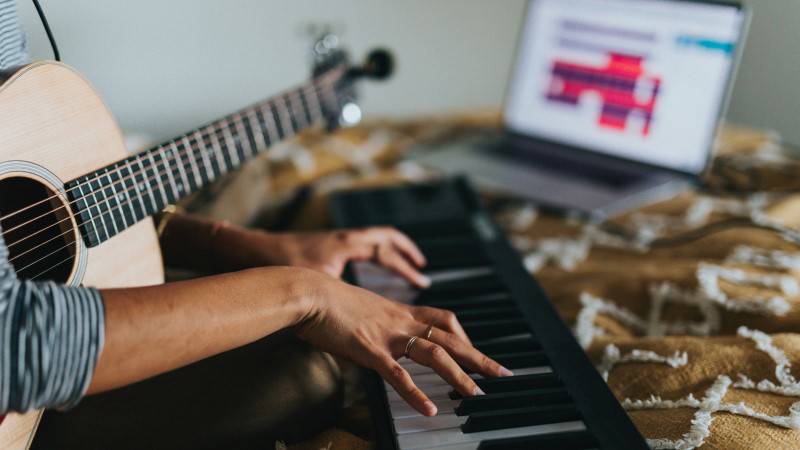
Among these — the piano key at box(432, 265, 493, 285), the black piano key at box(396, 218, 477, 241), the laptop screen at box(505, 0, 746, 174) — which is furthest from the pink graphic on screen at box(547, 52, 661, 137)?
the piano key at box(432, 265, 493, 285)

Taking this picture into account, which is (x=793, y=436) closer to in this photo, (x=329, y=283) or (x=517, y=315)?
(x=517, y=315)

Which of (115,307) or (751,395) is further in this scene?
(751,395)

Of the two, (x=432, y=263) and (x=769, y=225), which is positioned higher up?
(x=769, y=225)

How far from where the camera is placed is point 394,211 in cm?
125

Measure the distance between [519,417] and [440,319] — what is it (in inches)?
6.3

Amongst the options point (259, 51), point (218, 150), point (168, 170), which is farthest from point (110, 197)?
point (259, 51)

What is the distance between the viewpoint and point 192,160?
38.2 inches

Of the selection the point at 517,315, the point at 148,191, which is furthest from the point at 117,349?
the point at 517,315

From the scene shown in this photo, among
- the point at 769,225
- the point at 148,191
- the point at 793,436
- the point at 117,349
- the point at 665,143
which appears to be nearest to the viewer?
the point at 117,349

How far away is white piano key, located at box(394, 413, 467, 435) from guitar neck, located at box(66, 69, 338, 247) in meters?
0.42

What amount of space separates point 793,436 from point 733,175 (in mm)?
858

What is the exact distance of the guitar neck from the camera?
2.62 ft

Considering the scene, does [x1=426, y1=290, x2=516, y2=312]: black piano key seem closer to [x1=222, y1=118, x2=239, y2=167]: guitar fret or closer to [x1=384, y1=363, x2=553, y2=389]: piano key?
[x1=384, y1=363, x2=553, y2=389]: piano key

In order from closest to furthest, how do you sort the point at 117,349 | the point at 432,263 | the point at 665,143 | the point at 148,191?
the point at 117,349, the point at 148,191, the point at 432,263, the point at 665,143
